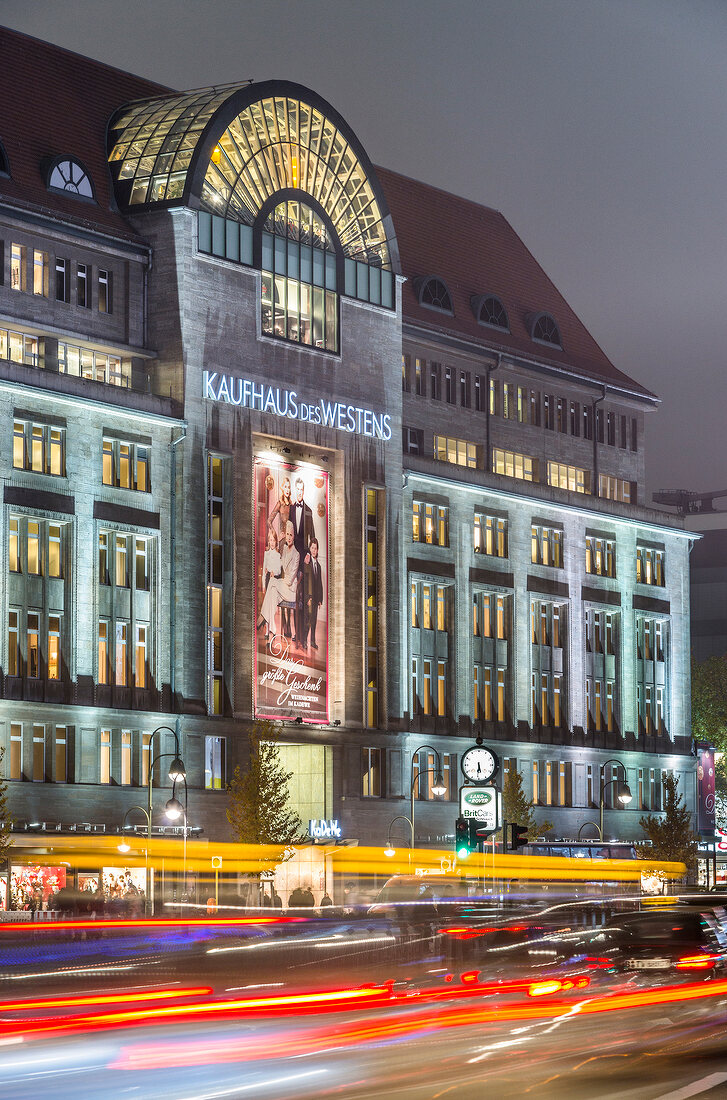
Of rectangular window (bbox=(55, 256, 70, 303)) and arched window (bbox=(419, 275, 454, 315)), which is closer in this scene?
rectangular window (bbox=(55, 256, 70, 303))

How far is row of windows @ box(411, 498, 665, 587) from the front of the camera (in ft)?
370

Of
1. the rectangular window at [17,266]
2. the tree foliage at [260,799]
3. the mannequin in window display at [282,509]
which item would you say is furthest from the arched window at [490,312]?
the rectangular window at [17,266]

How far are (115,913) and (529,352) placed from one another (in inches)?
2302

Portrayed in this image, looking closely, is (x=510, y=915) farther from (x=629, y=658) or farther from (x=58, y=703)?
(x=629, y=658)

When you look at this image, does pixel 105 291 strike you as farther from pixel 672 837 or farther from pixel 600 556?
pixel 672 837

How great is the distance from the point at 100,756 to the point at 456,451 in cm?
3900

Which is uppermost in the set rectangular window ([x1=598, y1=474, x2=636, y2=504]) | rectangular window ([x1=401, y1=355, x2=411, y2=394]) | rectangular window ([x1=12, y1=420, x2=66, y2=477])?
rectangular window ([x1=401, y1=355, x2=411, y2=394])

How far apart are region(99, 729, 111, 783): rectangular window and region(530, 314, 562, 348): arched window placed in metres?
51.0

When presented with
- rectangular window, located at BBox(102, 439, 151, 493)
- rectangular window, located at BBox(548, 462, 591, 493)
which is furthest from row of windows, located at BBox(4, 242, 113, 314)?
rectangular window, located at BBox(548, 462, 591, 493)

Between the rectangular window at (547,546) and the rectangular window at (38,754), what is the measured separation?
43.2m

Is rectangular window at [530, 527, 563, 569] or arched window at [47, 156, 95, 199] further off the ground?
arched window at [47, 156, 95, 199]

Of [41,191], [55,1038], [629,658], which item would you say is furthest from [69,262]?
[55,1038]

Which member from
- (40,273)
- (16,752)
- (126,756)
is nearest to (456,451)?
(40,273)

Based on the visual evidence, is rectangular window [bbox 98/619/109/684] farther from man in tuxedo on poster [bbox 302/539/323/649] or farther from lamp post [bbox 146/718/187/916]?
man in tuxedo on poster [bbox 302/539/323/649]
